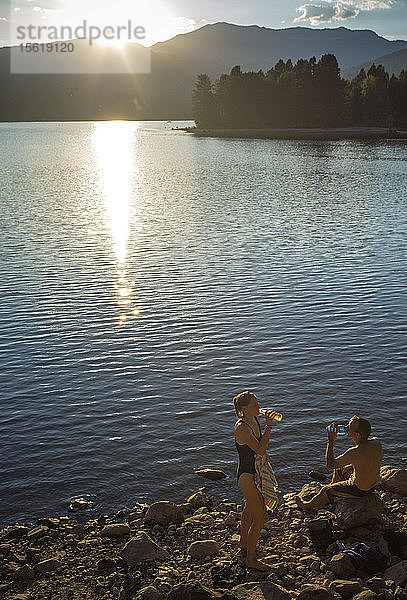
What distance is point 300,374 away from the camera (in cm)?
2038

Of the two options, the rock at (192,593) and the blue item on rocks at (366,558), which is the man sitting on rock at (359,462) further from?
the rock at (192,593)

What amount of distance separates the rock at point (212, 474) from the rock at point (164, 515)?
6.63 ft

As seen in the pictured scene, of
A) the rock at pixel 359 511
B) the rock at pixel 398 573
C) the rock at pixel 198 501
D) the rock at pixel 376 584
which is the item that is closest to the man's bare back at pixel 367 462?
the rock at pixel 359 511

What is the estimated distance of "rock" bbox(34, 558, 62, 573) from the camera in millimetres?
10867

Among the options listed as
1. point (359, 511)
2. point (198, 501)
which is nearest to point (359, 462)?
point (359, 511)

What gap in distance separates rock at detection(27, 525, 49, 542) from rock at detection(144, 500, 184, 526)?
2014mm

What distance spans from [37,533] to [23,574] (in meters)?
1.42

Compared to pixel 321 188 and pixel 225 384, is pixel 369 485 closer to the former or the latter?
pixel 225 384

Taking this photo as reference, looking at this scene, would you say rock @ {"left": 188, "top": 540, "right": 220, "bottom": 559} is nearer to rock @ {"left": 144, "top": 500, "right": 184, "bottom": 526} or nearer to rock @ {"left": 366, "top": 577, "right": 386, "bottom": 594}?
rock @ {"left": 144, "top": 500, "right": 184, "bottom": 526}

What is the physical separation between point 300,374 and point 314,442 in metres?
4.41

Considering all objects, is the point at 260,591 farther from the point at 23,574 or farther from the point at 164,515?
the point at 23,574

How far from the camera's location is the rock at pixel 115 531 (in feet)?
39.2

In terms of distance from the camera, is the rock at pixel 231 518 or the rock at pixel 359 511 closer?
the rock at pixel 359 511

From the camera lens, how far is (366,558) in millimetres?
10383
